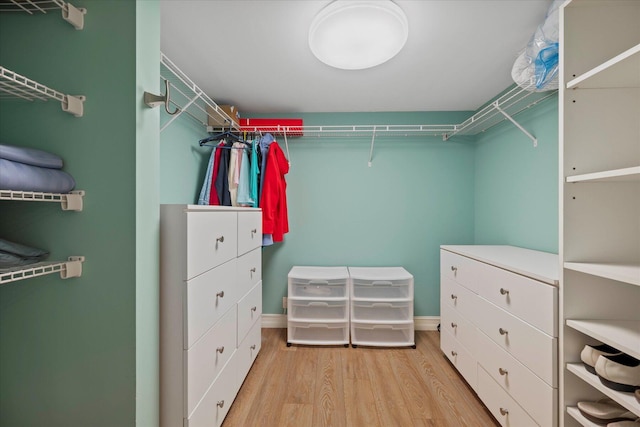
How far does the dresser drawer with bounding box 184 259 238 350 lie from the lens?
1.13m

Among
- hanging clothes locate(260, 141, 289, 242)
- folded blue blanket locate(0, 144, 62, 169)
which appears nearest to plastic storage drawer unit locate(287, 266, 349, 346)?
hanging clothes locate(260, 141, 289, 242)

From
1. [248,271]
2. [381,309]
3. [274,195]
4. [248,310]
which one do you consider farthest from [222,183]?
[381,309]

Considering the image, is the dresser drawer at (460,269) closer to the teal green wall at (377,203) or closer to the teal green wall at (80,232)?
the teal green wall at (377,203)

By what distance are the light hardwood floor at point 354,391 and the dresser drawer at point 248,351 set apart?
8 centimetres

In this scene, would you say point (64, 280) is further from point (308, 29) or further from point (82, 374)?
point (308, 29)

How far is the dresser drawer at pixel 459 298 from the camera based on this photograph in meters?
1.72

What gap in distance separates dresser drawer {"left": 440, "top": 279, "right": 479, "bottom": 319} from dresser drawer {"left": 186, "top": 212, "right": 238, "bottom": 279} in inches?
59.2

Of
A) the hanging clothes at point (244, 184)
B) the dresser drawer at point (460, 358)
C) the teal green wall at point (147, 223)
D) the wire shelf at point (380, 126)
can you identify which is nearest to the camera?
the teal green wall at point (147, 223)

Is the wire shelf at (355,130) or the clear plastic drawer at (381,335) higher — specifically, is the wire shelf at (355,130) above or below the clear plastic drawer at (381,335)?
above

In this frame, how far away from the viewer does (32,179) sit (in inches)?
30.2

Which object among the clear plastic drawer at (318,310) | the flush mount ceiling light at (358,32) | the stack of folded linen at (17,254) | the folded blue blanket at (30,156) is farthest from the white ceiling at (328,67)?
the clear plastic drawer at (318,310)

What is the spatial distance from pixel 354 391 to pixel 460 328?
83 cm

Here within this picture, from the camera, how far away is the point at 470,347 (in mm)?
1732

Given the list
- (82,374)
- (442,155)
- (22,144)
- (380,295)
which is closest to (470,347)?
(380,295)
